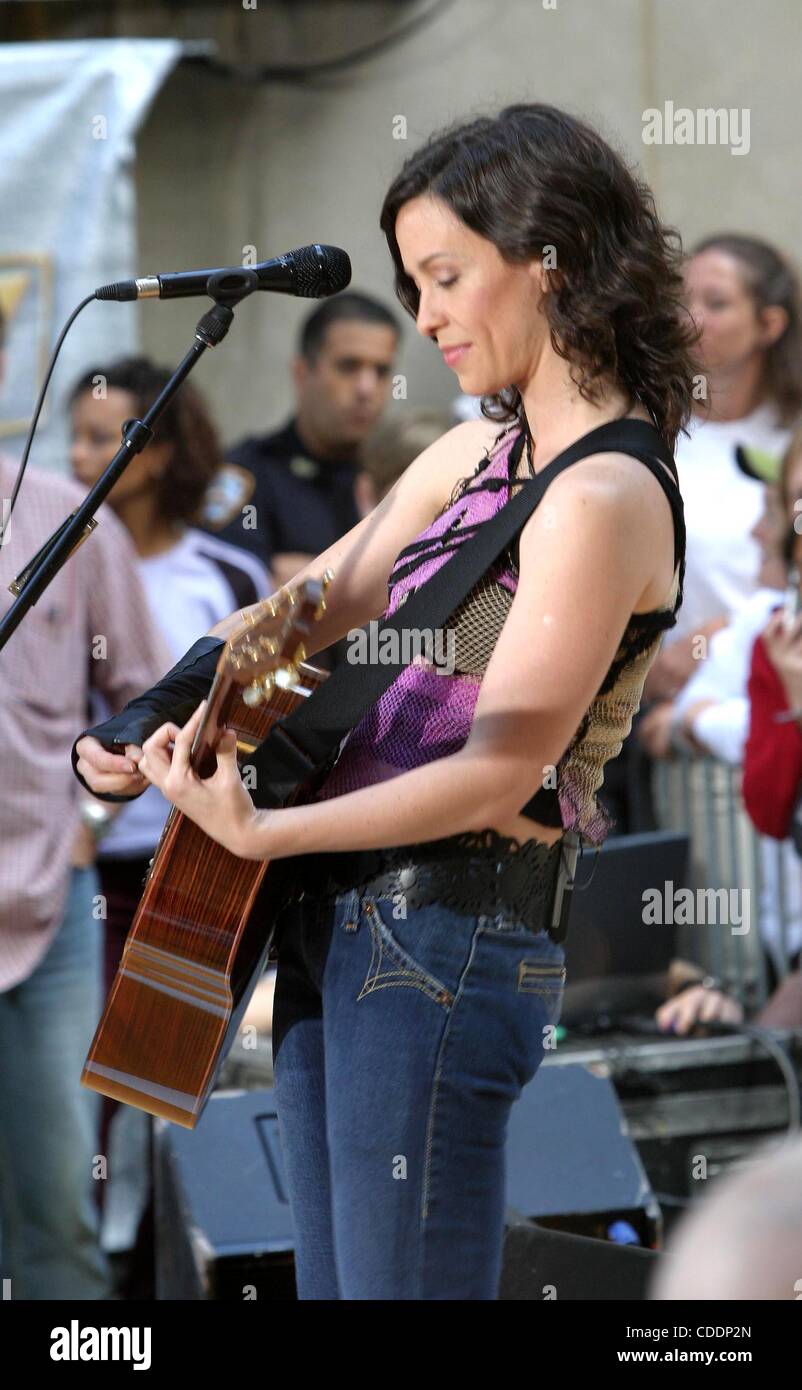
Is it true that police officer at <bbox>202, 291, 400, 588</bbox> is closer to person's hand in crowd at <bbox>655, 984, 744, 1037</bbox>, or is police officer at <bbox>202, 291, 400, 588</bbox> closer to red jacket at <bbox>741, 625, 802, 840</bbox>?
red jacket at <bbox>741, 625, 802, 840</bbox>

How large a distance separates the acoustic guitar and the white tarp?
3.62 m

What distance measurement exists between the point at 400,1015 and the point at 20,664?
6.57 feet

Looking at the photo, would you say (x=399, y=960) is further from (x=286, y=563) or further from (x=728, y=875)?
(x=286, y=563)

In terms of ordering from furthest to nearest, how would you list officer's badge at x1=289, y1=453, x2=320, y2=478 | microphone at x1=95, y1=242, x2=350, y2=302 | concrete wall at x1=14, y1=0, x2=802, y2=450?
concrete wall at x1=14, y1=0, x2=802, y2=450
officer's badge at x1=289, y1=453, x2=320, y2=478
microphone at x1=95, y1=242, x2=350, y2=302

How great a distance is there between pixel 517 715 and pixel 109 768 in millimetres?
498

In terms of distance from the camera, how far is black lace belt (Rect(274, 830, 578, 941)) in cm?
196

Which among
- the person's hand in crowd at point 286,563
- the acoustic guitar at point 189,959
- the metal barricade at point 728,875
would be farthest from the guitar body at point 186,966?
the person's hand in crowd at point 286,563

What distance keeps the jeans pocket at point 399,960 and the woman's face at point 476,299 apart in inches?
23.6

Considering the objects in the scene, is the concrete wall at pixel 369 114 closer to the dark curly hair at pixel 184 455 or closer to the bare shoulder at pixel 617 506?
the dark curly hair at pixel 184 455

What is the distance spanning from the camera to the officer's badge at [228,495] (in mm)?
5145

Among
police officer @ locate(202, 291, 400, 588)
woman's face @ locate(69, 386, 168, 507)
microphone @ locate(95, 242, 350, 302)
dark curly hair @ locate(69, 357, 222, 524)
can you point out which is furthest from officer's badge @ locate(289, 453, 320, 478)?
microphone @ locate(95, 242, 350, 302)

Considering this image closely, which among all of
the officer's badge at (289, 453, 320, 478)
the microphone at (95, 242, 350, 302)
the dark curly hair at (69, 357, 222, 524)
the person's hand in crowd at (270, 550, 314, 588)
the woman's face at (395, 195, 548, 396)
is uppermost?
the officer's badge at (289, 453, 320, 478)

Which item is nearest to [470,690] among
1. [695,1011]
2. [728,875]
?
[695,1011]
